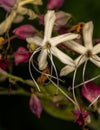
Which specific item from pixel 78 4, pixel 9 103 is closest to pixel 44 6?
pixel 78 4

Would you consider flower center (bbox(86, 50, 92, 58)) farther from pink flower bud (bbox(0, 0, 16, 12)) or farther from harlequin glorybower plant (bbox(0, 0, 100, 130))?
pink flower bud (bbox(0, 0, 16, 12))

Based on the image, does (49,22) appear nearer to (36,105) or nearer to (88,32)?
(88,32)

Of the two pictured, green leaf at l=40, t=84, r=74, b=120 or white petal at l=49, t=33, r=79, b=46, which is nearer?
white petal at l=49, t=33, r=79, b=46

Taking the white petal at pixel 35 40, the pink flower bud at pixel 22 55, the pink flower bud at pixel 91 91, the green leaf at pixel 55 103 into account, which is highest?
the white petal at pixel 35 40

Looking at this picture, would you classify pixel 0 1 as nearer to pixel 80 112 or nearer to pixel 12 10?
pixel 12 10

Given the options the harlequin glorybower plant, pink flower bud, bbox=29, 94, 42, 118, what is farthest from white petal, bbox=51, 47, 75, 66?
pink flower bud, bbox=29, 94, 42, 118

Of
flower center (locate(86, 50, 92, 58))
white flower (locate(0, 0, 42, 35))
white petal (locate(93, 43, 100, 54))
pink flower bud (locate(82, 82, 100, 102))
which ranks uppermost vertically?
white flower (locate(0, 0, 42, 35))

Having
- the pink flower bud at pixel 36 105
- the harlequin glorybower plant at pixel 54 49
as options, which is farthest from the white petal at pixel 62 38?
the pink flower bud at pixel 36 105

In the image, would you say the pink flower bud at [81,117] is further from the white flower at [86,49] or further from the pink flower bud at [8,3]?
the pink flower bud at [8,3]
